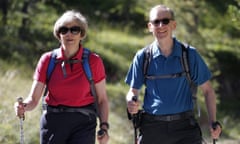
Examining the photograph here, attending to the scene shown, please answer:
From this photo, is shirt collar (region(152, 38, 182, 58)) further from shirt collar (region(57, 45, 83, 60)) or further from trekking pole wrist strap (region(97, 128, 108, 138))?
trekking pole wrist strap (region(97, 128, 108, 138))

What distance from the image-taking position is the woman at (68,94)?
500 cm

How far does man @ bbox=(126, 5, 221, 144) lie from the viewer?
5.16 meters

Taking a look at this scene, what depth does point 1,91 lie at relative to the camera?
409 inches

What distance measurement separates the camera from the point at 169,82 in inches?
203

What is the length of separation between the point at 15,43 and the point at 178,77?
1268cm

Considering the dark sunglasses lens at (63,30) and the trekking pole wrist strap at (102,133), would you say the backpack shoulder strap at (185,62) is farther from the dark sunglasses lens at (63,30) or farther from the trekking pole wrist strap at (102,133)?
the dark sunglasses lens at (63,30)

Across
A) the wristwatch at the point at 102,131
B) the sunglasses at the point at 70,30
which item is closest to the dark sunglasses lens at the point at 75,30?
the sunglasses at the point at 70,30

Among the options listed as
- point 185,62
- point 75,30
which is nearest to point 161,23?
point 185,62

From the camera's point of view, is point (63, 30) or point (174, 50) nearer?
point (63, 30)

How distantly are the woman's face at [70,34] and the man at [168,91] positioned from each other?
59 cm

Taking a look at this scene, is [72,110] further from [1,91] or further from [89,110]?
[1,91]

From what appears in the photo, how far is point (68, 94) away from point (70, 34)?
0.51 m

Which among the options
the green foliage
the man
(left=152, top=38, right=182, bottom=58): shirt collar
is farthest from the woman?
the green foliage

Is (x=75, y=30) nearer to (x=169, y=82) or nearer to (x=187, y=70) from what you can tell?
(x=169, y=82)
